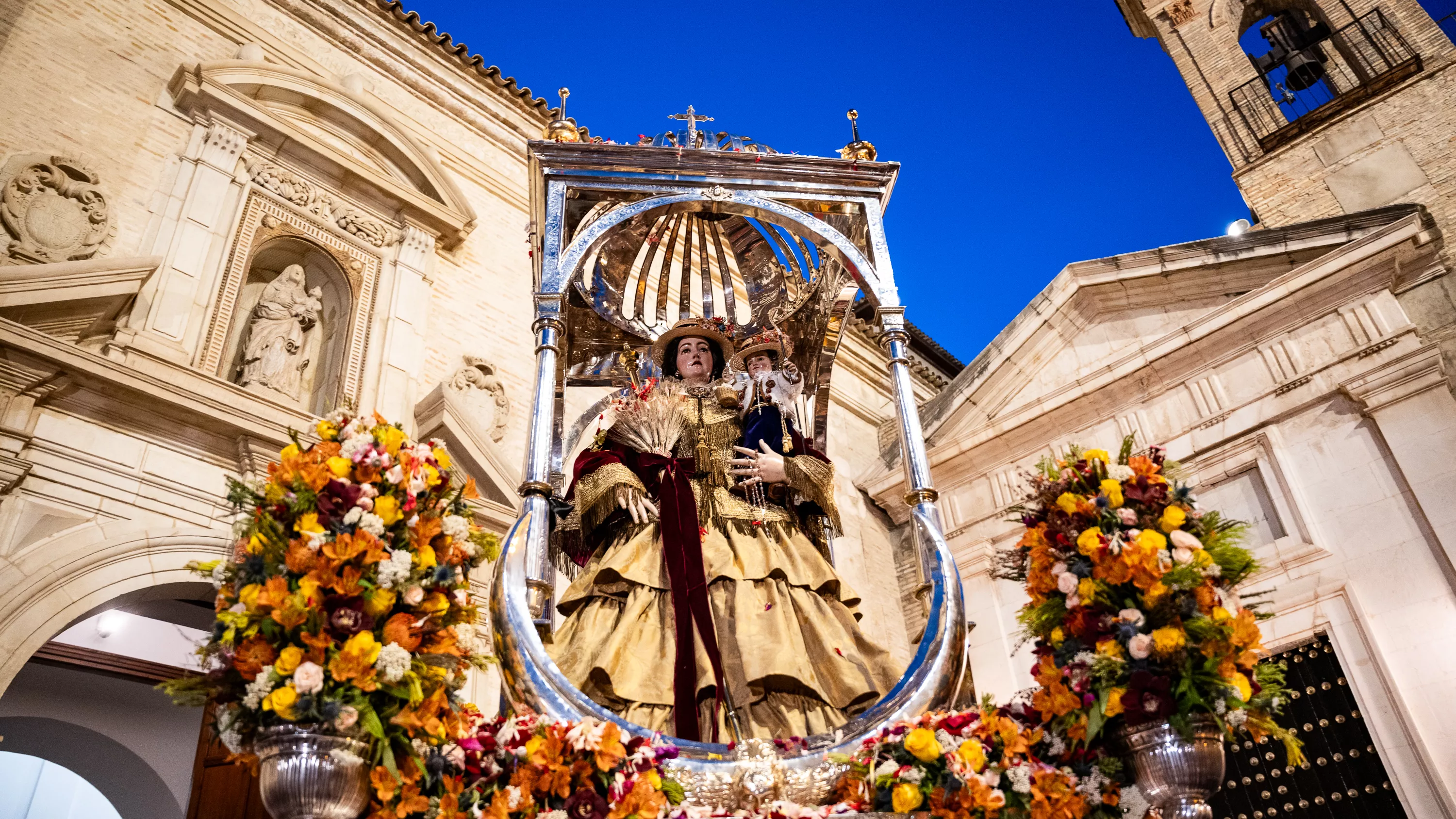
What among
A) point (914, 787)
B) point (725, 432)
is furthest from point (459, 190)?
point (914, 787)

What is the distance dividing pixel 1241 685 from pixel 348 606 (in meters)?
2.40

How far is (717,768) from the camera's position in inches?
109

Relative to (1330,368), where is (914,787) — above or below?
below

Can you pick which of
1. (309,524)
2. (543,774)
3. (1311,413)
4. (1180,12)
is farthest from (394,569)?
(1180,12)

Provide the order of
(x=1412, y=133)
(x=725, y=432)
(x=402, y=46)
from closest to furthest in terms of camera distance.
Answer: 1. (x=725, y=432)
2. (x=402, y=46)
3. (x=1412, y=133)

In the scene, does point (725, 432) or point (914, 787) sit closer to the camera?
point (914, 787)

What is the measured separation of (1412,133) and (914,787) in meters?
11.0

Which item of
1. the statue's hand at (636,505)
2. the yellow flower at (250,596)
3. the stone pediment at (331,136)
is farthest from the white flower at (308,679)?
the stone pediment at (331,136)

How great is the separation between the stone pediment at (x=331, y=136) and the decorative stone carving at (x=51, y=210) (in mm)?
1117

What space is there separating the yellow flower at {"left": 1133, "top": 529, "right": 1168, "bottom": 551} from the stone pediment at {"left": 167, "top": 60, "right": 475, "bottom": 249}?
6.86 m

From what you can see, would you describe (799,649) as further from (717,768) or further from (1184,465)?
(1184,465)

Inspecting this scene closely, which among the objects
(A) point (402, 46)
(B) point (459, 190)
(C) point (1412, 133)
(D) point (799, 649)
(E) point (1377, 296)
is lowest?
(D) point (799, 649)

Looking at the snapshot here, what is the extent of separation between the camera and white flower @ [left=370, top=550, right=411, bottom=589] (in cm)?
245

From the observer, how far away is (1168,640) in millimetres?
2457
